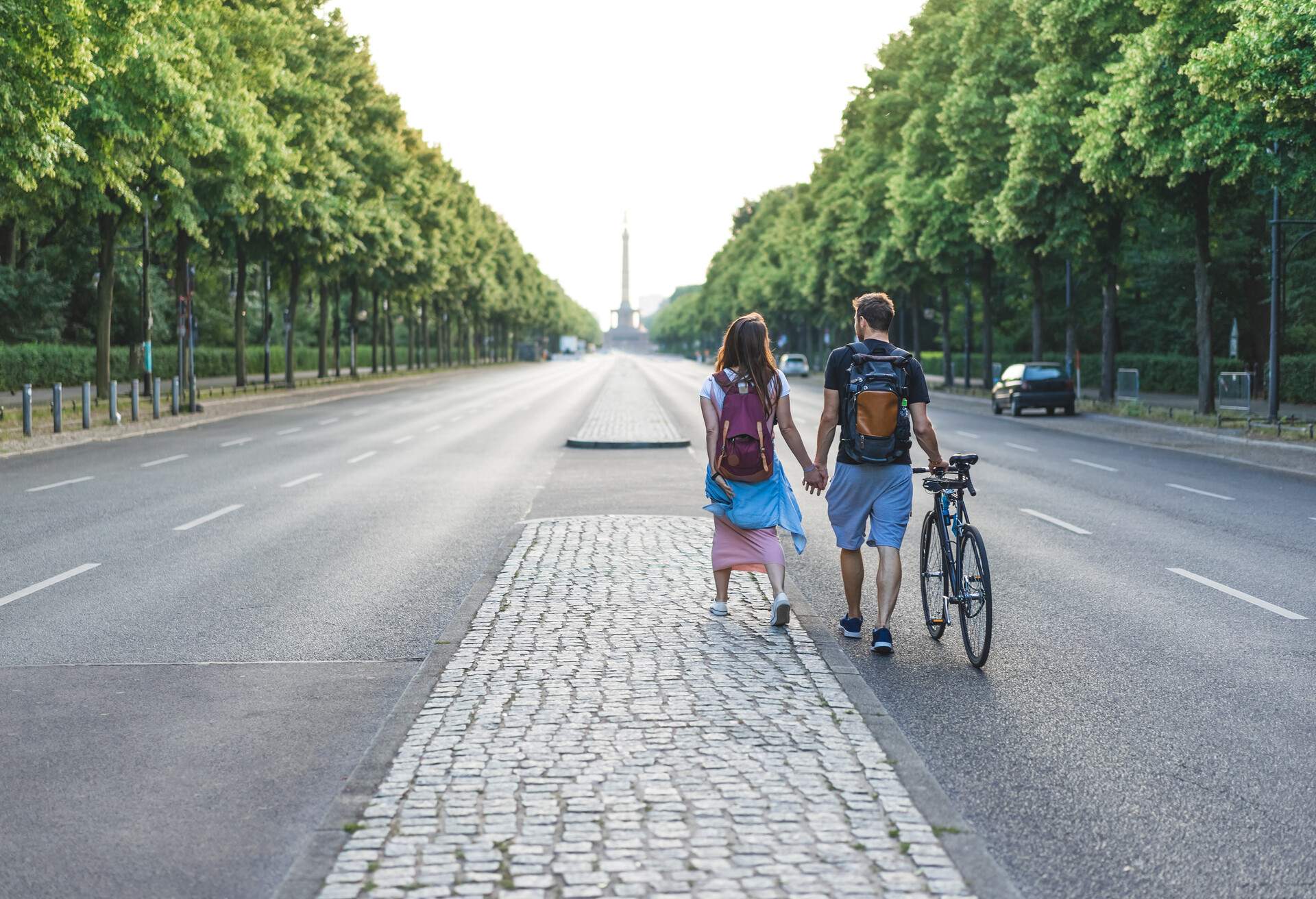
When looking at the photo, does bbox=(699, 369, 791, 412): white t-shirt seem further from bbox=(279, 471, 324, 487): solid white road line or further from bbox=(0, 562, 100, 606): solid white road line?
bbox=(279, 471, 324, 487): solid white road line

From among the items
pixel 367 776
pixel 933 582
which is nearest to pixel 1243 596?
pixel 933 582

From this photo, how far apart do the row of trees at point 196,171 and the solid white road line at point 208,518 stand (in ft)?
25.6

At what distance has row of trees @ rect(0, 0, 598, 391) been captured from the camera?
64.8 ft

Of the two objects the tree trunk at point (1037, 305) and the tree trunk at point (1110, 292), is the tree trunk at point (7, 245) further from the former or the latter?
the tree trunk at point (1110, 292)

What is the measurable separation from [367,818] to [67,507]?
1103 cm

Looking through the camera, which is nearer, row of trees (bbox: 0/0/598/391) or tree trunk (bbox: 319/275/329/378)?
row of trees (bbox: 0/0/598/391)

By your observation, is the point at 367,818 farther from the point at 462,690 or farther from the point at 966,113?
the point at 966,113

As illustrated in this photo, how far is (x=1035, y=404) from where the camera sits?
115 ft

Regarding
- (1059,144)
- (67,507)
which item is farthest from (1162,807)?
(1059,144)

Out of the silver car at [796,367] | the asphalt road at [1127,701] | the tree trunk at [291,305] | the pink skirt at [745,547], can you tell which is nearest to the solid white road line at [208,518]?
the asphalt road at [1127,701]

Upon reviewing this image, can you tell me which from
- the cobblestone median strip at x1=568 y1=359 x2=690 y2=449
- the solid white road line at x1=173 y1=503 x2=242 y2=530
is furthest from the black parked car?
the solid white road line at x1=173 y1=503 x2=242 y2=530

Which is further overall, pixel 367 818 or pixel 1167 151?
pixel 1167 151

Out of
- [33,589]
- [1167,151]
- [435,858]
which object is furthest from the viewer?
[1167,151]

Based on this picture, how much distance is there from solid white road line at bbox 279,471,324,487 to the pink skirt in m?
9.87
